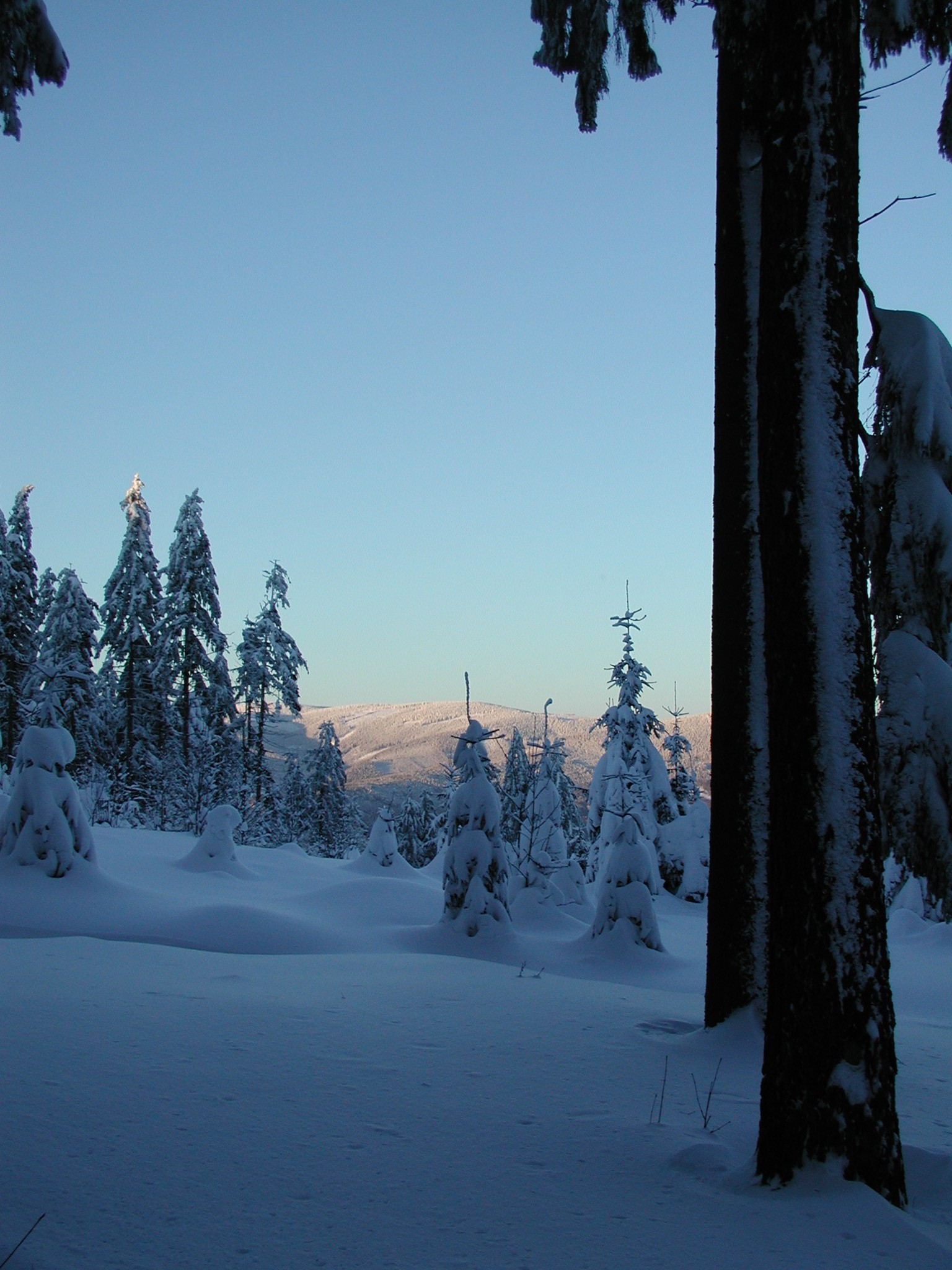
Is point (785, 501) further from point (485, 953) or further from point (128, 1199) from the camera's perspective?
A: point (485, 953)

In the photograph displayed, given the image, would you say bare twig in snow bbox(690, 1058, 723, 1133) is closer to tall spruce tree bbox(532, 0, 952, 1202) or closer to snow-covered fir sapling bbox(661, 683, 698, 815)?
tall spruce tree bbox(532, 0, 952, 1202)

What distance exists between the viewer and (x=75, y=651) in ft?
109

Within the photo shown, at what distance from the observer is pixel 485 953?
1216 cm

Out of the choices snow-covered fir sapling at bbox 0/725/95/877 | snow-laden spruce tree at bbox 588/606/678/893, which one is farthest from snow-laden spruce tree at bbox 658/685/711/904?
snow-covered fir sapling at bbox 0/725/95/877

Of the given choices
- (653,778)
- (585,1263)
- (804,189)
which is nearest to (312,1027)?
(585,1263)

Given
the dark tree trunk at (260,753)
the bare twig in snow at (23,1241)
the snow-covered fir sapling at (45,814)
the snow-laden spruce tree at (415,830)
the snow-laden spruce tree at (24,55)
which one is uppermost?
the snow-laden spruce tree at (24,55)

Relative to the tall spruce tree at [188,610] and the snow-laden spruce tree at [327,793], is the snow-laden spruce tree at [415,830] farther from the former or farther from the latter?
the tall spruce tree at [188,610]

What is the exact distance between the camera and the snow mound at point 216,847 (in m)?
17.4

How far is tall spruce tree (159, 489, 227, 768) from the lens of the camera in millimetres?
35375

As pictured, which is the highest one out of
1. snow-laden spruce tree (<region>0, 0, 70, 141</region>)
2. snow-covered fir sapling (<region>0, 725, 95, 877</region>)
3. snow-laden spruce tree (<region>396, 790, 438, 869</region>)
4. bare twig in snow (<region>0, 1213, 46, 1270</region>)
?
snow-laden spruce tree (<region>0, 0, 70, 141</region>)

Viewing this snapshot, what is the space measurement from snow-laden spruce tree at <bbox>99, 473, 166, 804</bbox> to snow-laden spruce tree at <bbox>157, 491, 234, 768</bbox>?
626 mm

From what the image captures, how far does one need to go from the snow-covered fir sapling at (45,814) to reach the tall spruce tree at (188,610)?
22.2 m

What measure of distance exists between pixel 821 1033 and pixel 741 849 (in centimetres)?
310

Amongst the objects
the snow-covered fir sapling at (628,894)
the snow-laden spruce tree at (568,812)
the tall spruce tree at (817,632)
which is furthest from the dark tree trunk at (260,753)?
the tall spruce tree at (817,632)
